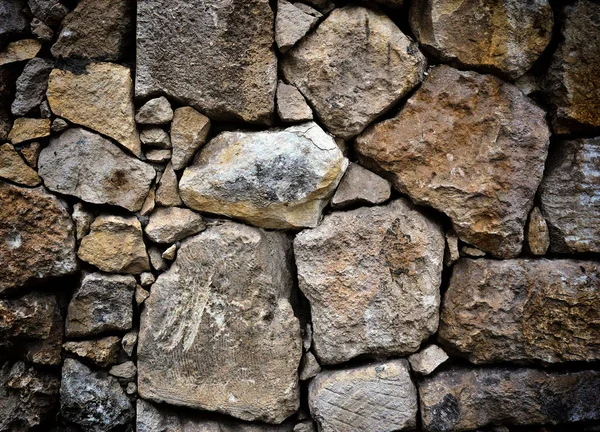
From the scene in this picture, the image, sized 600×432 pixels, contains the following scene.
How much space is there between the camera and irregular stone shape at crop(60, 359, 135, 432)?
65.3 inches

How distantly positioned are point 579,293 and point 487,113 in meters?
0.70

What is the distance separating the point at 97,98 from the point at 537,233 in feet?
5.34

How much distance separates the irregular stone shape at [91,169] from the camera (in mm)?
1642

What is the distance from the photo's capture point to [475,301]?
166 cm

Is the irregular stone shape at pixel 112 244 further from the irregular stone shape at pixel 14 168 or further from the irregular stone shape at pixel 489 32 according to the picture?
the irregular stone shape at pixel 489 32

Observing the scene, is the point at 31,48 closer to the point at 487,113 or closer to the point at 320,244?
the point at 320,244

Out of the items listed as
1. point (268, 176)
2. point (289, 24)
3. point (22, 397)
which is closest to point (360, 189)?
point (268, 176)

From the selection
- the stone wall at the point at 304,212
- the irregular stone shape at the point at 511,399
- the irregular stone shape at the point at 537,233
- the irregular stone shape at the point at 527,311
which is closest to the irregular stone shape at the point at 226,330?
the stone wall at the point at 304,212

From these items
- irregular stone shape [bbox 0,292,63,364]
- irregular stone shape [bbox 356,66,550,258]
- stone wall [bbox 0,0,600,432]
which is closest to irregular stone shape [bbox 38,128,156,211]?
stone wall [bbox 0,0,600,432]

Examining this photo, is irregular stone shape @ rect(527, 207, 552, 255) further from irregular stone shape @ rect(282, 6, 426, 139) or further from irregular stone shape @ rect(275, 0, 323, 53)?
irregular stone shape @ rect(275, 0, 323, 53)

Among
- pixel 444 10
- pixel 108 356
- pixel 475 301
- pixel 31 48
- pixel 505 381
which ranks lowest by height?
pixel 108 356

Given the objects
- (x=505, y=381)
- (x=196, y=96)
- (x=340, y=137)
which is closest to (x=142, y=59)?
(x=196, y=96)

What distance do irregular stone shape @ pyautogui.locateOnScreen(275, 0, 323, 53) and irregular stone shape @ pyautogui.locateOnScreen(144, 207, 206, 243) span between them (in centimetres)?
67

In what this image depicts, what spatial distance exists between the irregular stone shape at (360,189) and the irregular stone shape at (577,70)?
652 mm
